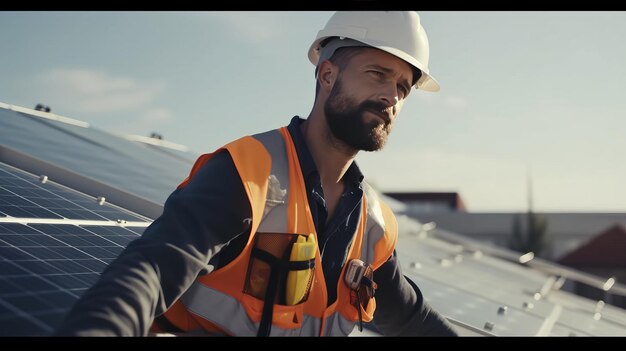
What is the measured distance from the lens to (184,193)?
2139 mm

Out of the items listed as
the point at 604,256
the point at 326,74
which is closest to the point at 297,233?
the point at 326,74

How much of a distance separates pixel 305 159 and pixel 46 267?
109cm

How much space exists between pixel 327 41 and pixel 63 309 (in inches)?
64.6

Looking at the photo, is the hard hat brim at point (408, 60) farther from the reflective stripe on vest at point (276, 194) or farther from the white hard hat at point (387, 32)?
the reflective stripe on vest at point (276, 194)

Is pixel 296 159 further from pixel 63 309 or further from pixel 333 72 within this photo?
pixel 63 309

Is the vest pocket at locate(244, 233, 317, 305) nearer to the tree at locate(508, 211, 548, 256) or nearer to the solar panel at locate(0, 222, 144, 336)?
the solar panel at locate(0, 222, 144, 336)

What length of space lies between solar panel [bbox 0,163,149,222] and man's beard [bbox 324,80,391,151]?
5.44 ft

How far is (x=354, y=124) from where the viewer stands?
262 centimetres

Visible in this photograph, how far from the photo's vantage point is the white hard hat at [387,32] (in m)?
2.77

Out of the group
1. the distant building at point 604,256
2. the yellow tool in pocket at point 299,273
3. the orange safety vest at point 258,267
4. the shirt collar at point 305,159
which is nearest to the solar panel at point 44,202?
the orange safety vest at point 258,267

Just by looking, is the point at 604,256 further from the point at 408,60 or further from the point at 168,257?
the point at 168,257

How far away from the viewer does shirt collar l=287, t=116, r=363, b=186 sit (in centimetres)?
259

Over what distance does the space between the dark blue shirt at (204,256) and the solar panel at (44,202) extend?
1.47m
